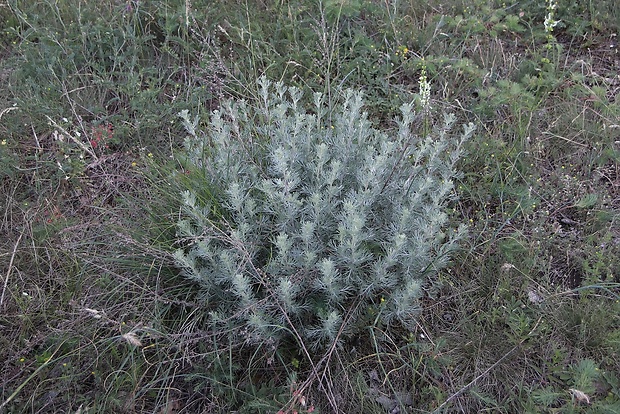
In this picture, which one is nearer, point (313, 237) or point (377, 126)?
point (313, 237)

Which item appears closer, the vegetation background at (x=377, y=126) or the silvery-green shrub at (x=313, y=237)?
the silvery-green shrub at (x=313, y=237)

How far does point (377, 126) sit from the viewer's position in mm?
3883

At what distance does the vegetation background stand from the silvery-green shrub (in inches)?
6.2

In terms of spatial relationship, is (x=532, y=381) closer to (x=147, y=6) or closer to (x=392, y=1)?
(x=392, y=1)

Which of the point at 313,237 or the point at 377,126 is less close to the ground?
the point at 313,237

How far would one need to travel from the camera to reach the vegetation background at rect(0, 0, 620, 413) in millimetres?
2672

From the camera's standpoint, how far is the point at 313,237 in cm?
269

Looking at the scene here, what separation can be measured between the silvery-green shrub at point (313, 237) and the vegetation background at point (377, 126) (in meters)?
0.16

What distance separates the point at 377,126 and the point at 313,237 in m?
1.44

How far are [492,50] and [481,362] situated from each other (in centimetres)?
244

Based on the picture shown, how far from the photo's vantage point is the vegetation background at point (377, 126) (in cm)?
267

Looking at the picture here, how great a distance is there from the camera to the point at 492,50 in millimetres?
4184

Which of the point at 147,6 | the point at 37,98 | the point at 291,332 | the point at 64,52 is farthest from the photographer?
the point at 147,6

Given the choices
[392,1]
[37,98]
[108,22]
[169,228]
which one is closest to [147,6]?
[108,22]
